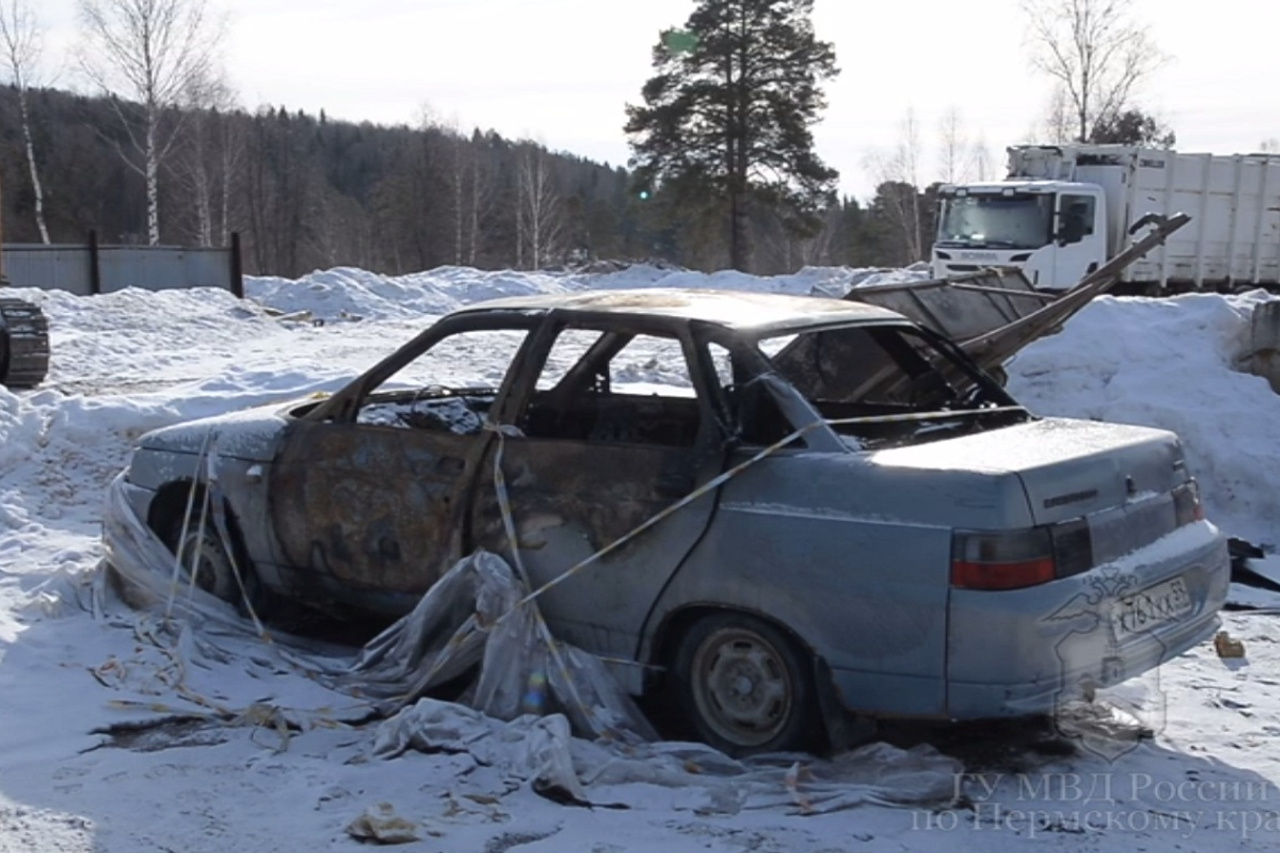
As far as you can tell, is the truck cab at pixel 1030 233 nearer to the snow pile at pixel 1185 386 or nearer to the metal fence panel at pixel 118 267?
the snow pile at pixel 1185 386

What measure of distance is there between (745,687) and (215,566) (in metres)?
2.75

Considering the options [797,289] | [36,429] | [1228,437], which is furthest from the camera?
[797,289]

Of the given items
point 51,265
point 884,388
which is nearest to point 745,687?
point 884,388

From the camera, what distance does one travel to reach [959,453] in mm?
4543

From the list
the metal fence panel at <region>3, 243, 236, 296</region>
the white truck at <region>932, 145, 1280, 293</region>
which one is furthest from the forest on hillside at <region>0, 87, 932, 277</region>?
the white truck at <region>932, 145, 1280, 293</region>

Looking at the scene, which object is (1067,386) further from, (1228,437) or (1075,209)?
(1075,209)

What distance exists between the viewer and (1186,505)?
16.3 ft

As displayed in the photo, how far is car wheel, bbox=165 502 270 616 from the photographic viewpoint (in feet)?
19.9

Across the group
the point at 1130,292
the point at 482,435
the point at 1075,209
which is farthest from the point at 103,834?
the point at 1130,292

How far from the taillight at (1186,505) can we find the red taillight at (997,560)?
965 mm

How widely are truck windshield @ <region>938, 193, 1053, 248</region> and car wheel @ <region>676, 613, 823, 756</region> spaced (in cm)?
1626

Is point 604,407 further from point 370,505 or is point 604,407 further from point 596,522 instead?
point 370,505

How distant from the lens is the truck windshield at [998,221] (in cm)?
1989

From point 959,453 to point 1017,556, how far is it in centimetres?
49
